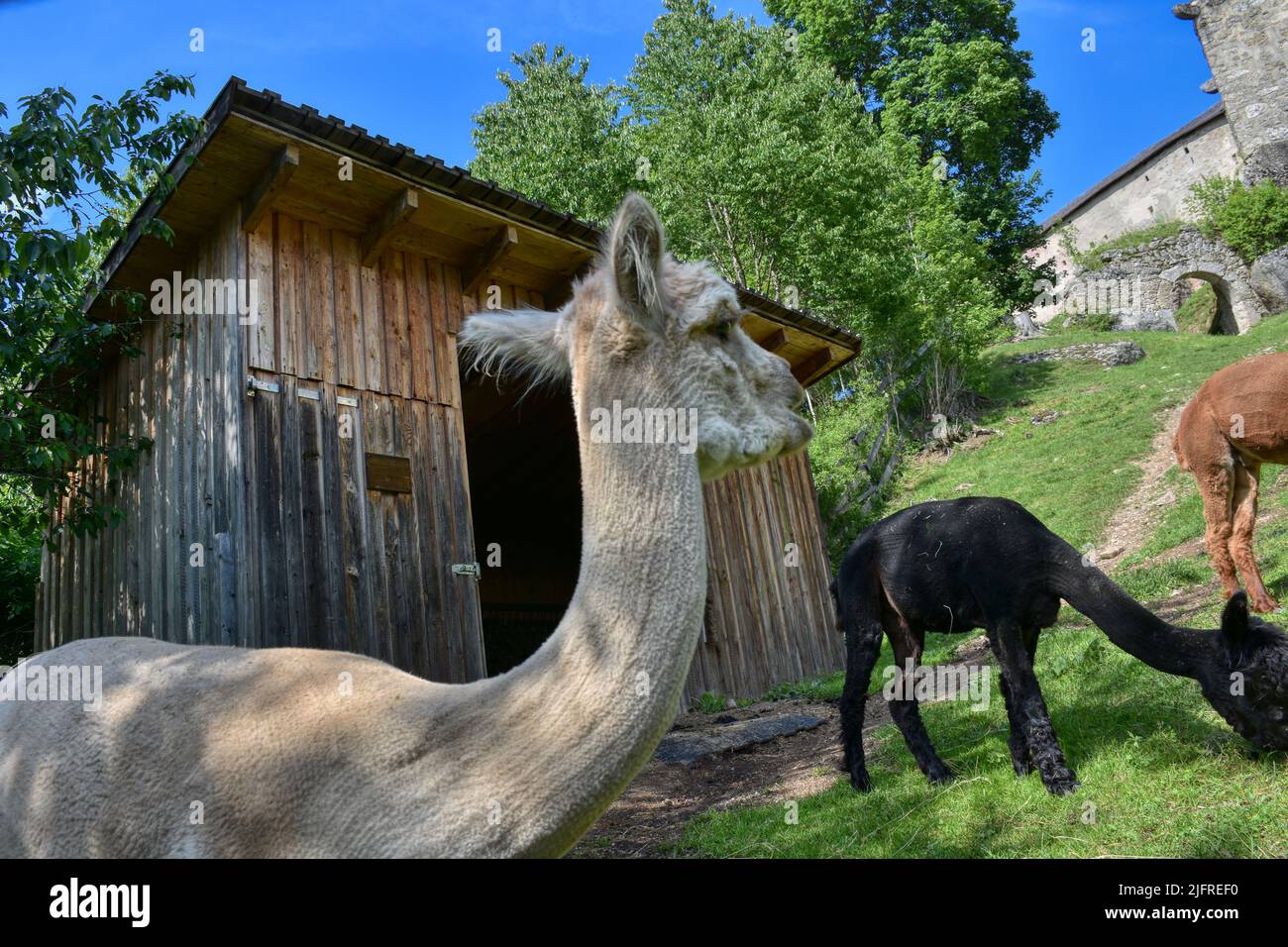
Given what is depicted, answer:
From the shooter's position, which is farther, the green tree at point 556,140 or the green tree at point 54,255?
the green tree at point 556,140

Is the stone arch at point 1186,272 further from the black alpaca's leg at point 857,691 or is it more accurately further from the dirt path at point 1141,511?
the black alpaca's leg at point 857,691

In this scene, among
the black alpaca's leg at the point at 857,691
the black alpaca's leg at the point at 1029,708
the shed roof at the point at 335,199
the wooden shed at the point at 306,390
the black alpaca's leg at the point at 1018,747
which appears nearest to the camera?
the black alpaca's leg at the point at 1029,708

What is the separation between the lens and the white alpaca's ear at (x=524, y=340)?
3.03 metres

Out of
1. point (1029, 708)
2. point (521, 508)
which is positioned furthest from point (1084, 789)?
point (521, 508)

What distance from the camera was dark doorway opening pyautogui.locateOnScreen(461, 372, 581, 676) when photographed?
12.7 m

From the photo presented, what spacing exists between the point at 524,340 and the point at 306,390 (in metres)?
4.61

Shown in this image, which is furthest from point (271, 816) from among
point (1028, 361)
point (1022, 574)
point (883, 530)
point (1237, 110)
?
point (1237, 110)

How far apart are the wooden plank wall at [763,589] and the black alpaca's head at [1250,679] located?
20.5ft

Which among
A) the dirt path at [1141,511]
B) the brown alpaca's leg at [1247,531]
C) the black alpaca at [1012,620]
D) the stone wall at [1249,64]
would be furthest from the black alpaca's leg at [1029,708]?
the stone wall at [1249,64]

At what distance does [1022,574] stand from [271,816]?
4469mm

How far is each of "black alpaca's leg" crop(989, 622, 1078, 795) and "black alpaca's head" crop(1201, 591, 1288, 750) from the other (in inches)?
33.0

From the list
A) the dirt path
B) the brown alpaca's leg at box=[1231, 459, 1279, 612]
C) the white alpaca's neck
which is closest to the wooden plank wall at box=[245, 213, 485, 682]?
the white alpaca's neck

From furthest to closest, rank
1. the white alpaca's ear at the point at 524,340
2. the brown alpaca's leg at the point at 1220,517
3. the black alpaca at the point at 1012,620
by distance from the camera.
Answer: the brown alpaca's leg at the point at 1220,517
the black alpaca at the point at 1012,620
the white alpaca's ear at the point at 524,340
